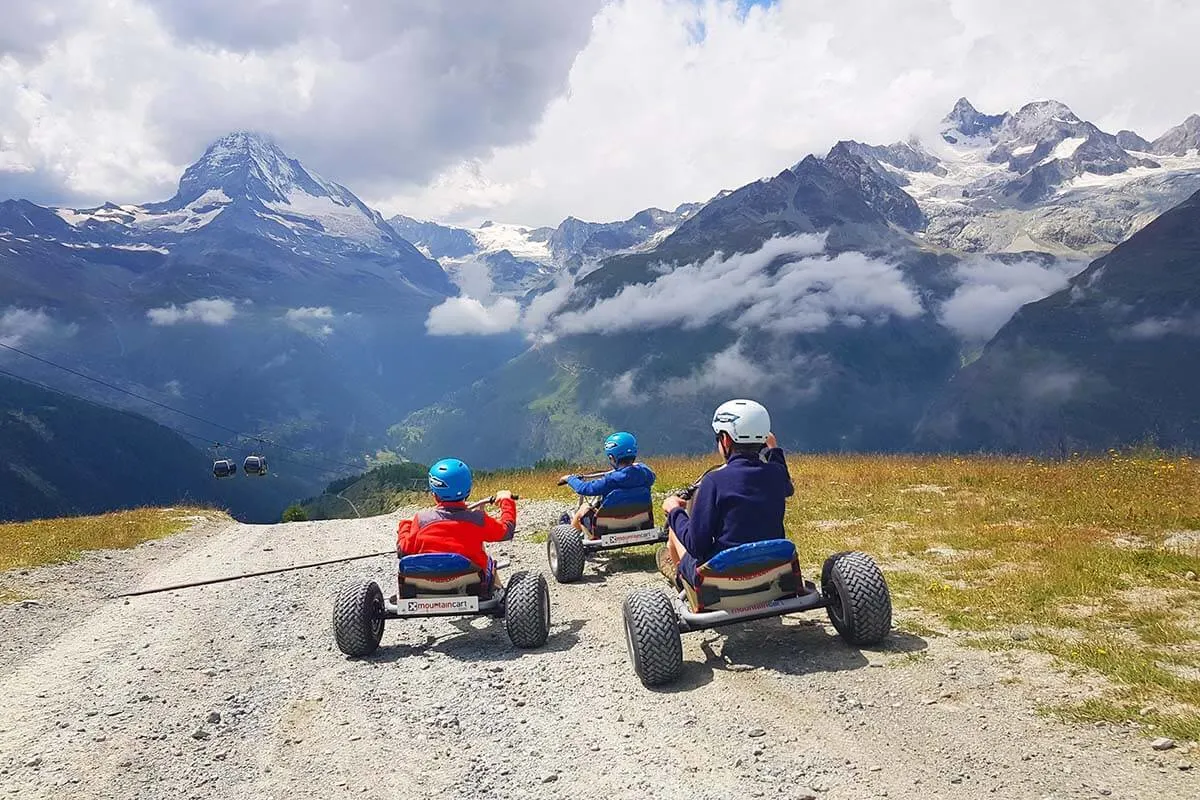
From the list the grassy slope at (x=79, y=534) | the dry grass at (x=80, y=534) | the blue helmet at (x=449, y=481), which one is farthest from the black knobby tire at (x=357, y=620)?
the dry grass at (x=80, y=534)

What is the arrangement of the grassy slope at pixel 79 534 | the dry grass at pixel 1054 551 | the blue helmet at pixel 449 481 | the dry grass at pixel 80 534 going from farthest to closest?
the dry grass at pixel 80 534 < the grassy slope at pixel 79 534 < the blue helmet at pixel 449 481 < the dry grass at pixel 1054 551

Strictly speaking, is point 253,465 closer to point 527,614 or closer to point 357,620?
point 357,620

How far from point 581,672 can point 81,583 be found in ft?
45.8

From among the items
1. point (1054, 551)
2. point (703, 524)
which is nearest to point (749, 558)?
point (703, 524)

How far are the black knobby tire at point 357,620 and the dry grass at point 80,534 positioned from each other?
13057 millimetres

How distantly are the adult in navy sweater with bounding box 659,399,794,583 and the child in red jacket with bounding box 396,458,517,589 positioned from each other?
9.51ft

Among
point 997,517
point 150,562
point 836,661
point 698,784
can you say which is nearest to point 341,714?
point 698,784

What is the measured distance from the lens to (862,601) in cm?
738

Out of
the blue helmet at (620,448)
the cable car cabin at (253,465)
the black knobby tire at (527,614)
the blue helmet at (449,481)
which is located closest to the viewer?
the black knobby tire at (527,614)

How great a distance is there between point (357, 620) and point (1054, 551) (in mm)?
10161

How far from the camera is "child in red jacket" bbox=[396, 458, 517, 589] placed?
925cm

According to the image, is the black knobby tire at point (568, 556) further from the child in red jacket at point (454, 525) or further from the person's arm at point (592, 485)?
the child in red jacket at point (454, 525)

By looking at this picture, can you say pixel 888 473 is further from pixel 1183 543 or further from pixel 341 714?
pixel 341 714

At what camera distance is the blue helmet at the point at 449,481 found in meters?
9.39
